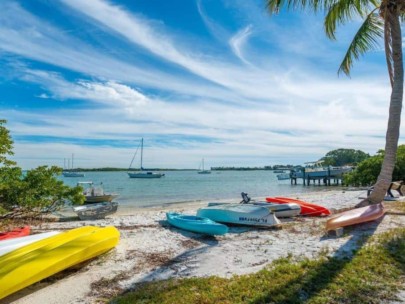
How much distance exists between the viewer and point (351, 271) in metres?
4.86

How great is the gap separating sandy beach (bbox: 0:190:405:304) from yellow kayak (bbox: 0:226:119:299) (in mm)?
210

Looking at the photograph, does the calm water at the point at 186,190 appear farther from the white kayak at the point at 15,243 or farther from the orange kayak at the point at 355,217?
the white kayak at the point at 15,243

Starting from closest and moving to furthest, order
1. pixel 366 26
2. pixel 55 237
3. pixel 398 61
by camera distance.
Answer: pixel 55 237
pixel 398 61
pixel 366 26

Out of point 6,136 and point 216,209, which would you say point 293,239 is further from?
point 6,136

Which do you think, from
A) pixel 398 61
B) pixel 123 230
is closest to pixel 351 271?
pixel 123 230

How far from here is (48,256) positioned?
16.8 feet

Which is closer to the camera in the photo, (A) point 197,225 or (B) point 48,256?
(B) point 48,256

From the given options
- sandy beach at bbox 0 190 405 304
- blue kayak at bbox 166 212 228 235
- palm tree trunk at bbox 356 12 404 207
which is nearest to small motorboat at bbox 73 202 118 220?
sandy beach at bbox 0 190 405 304

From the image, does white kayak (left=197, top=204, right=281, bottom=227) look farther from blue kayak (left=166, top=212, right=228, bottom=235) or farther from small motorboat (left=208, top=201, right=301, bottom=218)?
small motorboat (left=208, top=201, right=301, bottom=218)

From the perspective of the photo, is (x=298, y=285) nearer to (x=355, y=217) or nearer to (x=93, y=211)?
(x=355, y=217)

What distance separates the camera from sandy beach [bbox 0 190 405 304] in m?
Answer: 4.78

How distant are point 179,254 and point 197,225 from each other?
1.58m

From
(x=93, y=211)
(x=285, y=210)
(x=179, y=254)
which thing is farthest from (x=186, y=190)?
(x=179, y=254)

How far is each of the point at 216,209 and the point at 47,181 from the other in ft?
17.2
